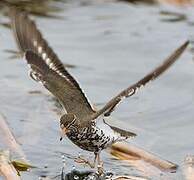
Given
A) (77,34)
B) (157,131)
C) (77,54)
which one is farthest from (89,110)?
(77,34)

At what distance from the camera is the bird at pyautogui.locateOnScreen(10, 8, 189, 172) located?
617 centimetres

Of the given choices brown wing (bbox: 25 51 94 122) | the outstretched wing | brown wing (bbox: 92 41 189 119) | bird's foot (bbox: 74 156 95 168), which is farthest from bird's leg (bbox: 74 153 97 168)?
brown wing (bbox: 92 41 189 119)

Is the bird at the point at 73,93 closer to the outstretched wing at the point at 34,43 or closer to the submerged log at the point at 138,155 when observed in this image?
the outstretched wing at the point at 34,43

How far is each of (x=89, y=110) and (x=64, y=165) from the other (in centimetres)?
69

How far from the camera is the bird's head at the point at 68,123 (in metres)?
6.37

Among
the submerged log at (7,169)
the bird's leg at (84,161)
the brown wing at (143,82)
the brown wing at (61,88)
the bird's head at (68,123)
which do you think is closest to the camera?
the brown wing at (143,82)

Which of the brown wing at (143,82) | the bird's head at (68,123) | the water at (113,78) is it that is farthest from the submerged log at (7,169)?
Answer: the brown wing at (143,82)

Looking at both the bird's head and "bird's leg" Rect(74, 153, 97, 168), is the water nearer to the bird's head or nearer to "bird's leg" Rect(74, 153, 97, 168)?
"bird's leg" Rect(74, 153, 97, 168)

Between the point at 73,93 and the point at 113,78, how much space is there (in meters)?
3.30

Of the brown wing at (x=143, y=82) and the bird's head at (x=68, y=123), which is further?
the bird's head at (x=68, y=123)

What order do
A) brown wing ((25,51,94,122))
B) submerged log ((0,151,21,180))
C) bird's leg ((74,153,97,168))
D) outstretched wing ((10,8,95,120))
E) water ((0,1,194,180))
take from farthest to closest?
water ((0,1,194,180))
outstretched wing ((10,8,95,120))
bird's leg ((74,153,97,168))
brown wing ((25,51,94,122))
submerged log ((0,151,21,180))

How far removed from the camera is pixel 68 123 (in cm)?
637

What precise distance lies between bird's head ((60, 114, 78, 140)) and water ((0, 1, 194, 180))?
0.65 metres

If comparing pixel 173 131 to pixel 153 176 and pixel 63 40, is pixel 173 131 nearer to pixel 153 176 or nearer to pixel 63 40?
pixel 153 176
